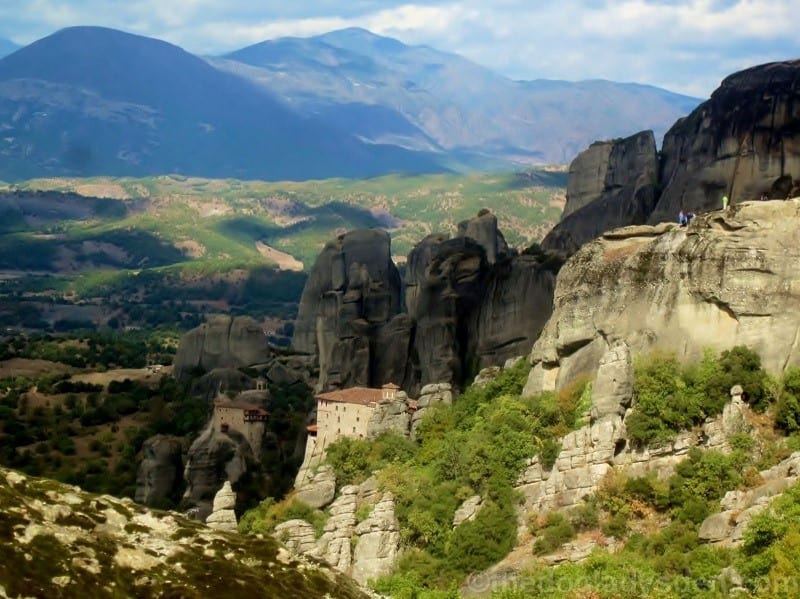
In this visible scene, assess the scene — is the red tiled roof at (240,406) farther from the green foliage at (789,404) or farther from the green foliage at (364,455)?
the green foliage at (789,404)

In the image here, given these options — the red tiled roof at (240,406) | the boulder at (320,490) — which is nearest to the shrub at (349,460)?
the boulder at (320,490)

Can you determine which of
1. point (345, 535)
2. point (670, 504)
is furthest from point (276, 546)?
point (345, 535)

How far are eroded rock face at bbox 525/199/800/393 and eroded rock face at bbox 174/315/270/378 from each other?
5892cm

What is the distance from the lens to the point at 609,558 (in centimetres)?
4584

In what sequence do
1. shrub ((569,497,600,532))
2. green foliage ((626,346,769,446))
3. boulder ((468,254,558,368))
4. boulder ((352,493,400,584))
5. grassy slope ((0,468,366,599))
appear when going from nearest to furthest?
grassy slope ((0,468,366,599)) < shrub ((569,497,600,532)) < green foliage ((626,346,769,446)) < boulder ((352,493,400,584)) < boulder ((468,254,558,368))

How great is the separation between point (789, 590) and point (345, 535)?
19.7 m

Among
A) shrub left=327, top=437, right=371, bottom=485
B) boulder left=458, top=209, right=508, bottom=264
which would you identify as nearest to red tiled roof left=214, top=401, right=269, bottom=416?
shrub left=327, top=437, right=371, bottom=485

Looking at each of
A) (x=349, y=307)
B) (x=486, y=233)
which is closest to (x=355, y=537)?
(x=349, y=307)

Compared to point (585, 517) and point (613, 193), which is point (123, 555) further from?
point (613, 193)

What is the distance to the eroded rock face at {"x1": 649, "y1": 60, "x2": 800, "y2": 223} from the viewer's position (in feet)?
277

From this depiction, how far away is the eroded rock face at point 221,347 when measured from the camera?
115375 mm

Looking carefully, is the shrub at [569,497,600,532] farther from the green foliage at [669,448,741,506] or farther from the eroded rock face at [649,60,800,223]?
the eroded rock face at [649,60,800,223]

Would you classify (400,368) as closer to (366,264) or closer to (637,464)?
(366,264)

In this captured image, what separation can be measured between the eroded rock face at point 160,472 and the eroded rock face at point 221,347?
27705mm
